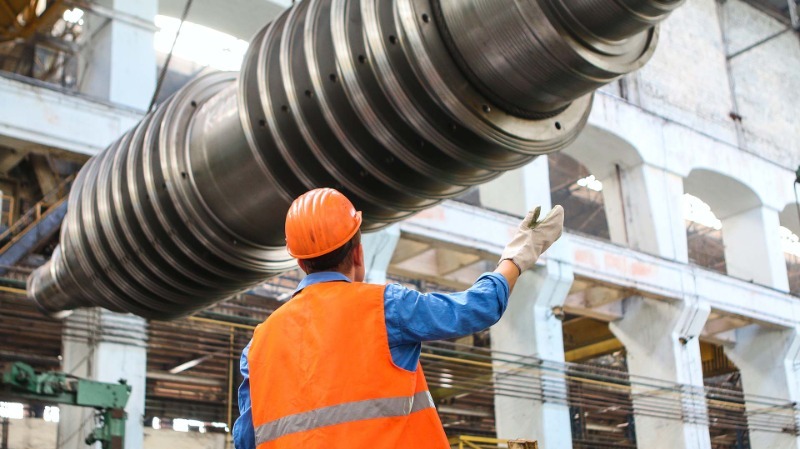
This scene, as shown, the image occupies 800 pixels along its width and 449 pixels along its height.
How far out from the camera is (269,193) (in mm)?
4195

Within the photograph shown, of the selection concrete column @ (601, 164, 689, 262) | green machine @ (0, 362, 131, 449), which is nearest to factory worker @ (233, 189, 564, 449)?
green machine @ (0, 362, 131, 449)

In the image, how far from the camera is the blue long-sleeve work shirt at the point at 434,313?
2666 millimetres

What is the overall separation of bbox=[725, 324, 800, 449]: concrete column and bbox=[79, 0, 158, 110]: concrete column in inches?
466

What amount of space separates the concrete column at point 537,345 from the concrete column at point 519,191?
81cm

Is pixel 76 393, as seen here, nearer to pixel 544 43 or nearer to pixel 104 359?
pixel 104 359

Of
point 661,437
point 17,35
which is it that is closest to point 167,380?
point 17,35

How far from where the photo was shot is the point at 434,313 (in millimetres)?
2666

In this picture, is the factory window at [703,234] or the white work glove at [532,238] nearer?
the white work glove at [532,238]

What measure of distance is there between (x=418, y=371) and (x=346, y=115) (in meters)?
1.17

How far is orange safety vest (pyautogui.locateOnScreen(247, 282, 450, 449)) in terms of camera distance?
2678 millimetres

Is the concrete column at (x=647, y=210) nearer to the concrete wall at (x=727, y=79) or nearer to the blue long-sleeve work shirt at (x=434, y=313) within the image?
the concrete wall at (x=727, y=79)

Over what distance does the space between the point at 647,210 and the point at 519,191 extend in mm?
2719

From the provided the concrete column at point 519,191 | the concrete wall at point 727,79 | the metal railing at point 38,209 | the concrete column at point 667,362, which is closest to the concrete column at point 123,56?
the metal railing at point 38,209

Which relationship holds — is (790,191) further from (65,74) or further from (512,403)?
(65,74)
